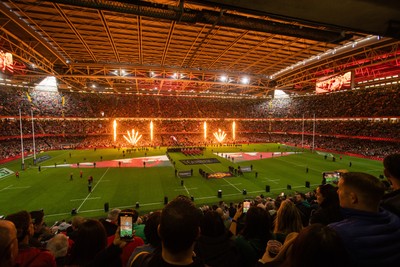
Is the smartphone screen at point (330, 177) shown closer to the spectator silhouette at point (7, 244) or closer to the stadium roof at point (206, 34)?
the stadium roof at point (206, 34)

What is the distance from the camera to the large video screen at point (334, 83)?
31797 millimetres

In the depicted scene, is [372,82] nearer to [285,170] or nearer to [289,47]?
[289,47]

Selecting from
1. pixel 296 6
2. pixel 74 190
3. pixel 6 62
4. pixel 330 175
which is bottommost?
pixel 74 190

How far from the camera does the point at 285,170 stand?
1120 inches

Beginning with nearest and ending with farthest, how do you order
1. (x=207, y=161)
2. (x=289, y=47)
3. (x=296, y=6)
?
(x=296, y=6) → (x=289, y=47) → (x=207, y=161)

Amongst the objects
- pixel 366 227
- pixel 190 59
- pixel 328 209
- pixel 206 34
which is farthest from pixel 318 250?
pixel 190 59

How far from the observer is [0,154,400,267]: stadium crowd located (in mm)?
1861

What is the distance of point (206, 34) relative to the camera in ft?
71.9

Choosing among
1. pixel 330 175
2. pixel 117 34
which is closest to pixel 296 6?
pixel 330 175

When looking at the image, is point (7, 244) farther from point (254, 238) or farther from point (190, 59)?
point (190, 59)

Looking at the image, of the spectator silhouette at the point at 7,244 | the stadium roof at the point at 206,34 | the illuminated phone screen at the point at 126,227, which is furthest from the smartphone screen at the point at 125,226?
the stadium roof at the point at 206,34

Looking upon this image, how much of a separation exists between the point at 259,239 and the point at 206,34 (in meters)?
21.9

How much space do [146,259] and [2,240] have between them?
156 centimetres

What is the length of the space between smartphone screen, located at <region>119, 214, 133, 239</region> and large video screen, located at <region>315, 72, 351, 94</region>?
37859 mm
